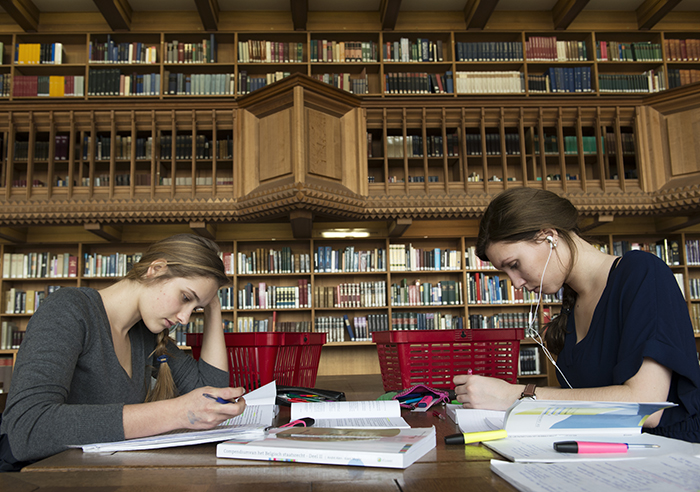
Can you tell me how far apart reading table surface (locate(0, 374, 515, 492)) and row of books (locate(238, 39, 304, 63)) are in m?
5.81

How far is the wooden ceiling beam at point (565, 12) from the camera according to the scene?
5789 mm

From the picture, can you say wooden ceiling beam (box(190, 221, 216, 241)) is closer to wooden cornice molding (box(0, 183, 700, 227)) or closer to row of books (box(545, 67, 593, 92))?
wooden cornice molding (box(0, 183, 700, 227))

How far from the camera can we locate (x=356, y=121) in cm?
476

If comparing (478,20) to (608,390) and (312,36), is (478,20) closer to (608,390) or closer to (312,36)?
(312,36)

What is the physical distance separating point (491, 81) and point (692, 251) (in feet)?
9.85

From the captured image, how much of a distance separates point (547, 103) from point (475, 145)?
0.81 m

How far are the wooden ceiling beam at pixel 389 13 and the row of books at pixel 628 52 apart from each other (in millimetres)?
2628

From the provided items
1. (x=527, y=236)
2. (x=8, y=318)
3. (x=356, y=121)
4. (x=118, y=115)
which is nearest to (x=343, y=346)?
(x=356, y=121)

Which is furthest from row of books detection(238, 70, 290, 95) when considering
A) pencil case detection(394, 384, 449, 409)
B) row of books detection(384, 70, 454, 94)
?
pencil case detection(394, 384, 449, 409)

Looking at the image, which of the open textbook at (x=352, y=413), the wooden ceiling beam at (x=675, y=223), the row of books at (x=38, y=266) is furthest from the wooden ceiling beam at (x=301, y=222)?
the wooden ceiling beam at (x=675, y=223)

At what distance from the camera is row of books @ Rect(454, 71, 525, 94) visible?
5.98 meters

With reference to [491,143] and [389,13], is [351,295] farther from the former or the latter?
[389,13]

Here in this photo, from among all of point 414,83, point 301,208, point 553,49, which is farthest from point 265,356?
point 553,49

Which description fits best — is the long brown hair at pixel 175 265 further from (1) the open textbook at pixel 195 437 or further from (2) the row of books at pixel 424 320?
(2) the row of books at pixel 424 320
